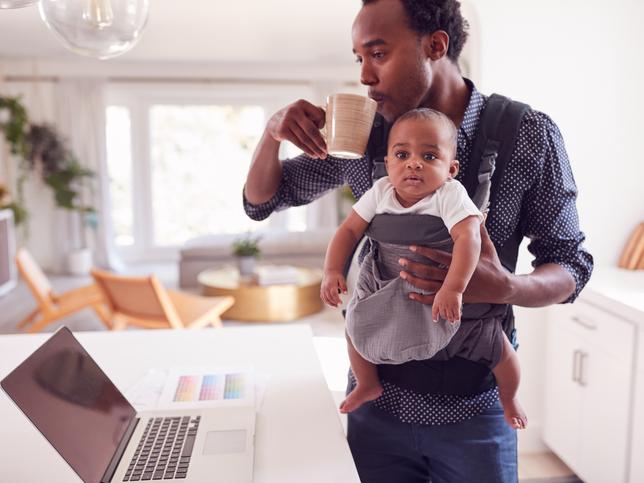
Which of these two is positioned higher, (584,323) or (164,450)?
(164,450)

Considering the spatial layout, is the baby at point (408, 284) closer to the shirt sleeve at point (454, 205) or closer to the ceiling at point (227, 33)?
the shirt sleeve at point (454, 205)

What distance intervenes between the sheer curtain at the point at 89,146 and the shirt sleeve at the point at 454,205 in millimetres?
6844

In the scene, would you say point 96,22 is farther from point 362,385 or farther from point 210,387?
point 362,385

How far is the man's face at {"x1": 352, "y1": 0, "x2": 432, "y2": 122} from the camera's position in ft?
3.46

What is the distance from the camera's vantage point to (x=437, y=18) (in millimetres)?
1093

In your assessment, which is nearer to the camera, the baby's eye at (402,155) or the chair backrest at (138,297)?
the baby's eye at (402,155)

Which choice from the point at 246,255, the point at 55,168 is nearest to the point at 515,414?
the point at 246,255

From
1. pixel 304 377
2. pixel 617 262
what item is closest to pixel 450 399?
pixel 304 377

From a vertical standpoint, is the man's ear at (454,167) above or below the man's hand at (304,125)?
below

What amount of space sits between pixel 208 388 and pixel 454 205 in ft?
2.24

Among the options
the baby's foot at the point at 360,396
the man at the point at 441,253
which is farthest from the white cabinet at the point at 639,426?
the baby's foot at the point at 360,396

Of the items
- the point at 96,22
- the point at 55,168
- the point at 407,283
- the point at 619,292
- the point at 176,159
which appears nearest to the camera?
the point at 407,283

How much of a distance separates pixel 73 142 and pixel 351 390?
691 centimetres

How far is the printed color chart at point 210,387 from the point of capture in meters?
1.23
